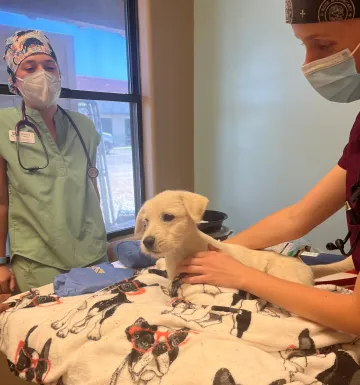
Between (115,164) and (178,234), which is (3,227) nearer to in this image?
(178,234)

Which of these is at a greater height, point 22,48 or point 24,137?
point 22,48

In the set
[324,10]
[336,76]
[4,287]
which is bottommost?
[4,287]

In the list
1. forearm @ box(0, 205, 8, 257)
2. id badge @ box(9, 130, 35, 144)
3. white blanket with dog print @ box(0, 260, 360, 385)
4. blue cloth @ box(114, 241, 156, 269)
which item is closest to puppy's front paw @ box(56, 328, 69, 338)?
white blanket with dog print @ box(0, 260, 360, 385)

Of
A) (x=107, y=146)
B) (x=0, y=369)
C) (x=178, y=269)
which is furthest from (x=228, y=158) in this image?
(x=0, y=369)

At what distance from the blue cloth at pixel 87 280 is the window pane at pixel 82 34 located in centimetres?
110

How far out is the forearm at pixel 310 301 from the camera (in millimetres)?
776

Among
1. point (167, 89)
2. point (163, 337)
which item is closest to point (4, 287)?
point (163, 337)

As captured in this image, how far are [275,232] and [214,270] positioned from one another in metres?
0.36

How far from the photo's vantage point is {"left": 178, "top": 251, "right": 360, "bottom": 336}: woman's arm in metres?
0.78

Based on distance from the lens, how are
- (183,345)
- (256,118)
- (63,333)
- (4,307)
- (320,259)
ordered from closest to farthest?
(183,345) < (63,333) < (4,307) < (320,259) < (256,118)

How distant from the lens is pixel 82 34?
219 centimetres

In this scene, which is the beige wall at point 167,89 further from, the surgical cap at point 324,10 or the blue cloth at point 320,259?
the surgical cap at point 324,10

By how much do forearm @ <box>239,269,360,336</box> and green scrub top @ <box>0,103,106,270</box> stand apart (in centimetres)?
83

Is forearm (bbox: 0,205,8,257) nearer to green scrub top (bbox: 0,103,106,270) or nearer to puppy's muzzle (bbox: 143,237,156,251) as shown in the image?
green scrub top (bbox: 0,103,106,270)
